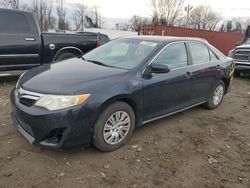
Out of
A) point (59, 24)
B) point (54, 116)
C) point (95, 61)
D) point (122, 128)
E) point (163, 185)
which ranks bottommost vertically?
point (163, 185)

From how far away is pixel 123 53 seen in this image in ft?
Answer: 14.7

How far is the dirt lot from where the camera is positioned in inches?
121

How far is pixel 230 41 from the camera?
19.8 metres

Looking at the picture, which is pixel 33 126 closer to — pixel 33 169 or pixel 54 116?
pixel 54 116

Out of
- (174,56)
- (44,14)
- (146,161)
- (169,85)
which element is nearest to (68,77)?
(146,161)

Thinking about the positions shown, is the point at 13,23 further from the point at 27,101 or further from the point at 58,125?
the point at 58,125

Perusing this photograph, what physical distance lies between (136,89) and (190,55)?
5.43ft

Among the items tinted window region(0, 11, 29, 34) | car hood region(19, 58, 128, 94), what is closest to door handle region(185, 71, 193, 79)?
car hood region(19, 58, 128, 94)

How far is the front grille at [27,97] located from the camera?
10.6 ft

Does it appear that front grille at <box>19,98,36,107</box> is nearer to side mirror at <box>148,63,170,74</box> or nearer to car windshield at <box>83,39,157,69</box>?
car windshield at <box>83,39,157,69</box>

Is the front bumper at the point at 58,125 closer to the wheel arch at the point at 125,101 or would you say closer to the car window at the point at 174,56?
the wheel arch at the point at 125,101

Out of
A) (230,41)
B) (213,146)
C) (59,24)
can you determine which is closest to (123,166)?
(213,146)

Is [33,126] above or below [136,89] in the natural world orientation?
below

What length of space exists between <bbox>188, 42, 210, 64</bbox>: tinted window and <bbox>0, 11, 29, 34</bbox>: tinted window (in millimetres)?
4451
